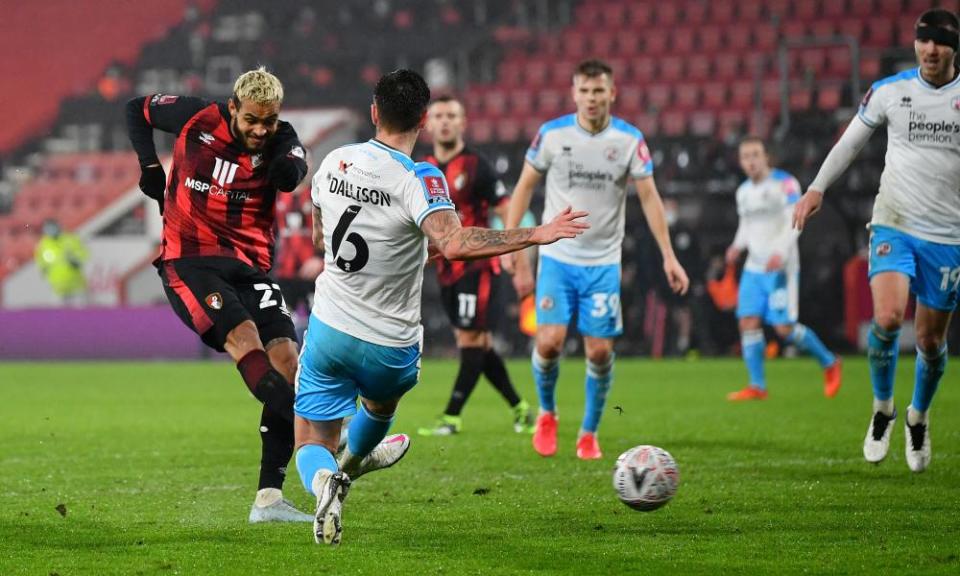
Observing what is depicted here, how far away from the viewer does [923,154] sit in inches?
291

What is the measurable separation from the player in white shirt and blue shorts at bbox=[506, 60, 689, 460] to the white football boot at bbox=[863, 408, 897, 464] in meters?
1.62

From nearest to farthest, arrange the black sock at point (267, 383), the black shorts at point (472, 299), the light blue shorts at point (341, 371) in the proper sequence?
the light blue shorts at point (341, 371) → the black sock at point (267, 383) → the black shorts at point (472, 299)

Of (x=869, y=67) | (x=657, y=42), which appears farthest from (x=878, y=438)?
(x=657, y=42)

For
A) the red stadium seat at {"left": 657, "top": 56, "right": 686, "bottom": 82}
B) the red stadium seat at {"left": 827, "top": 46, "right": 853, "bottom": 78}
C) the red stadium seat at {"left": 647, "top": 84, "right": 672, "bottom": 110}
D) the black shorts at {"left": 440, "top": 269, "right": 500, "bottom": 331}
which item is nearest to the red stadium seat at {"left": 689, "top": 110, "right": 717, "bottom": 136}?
the red stadium seat at {"left": 647, "top": 84, "right": 672, "bottom": 110}

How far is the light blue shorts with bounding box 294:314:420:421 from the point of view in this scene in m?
5.20

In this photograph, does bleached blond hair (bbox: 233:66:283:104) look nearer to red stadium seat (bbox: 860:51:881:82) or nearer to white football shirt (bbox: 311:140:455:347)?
white football shirt (bbox: 311:140:455:347)

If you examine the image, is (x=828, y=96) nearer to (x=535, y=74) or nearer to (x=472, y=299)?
(x=535, y=74)

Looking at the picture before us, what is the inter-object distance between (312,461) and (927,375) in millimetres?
3891

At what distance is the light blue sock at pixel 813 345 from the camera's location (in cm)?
1310

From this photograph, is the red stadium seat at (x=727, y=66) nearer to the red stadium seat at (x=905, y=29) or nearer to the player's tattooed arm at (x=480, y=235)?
the red stadium seat at (x=905, y=29)

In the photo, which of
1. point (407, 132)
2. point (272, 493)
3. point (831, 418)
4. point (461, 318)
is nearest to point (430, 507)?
point (272, 493)

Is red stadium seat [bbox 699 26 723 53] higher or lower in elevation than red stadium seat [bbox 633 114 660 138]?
higher

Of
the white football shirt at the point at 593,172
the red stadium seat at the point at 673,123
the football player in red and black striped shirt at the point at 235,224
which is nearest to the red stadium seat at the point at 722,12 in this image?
the red stadium seat at the point at 673,123

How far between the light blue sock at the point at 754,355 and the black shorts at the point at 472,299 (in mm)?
3873
